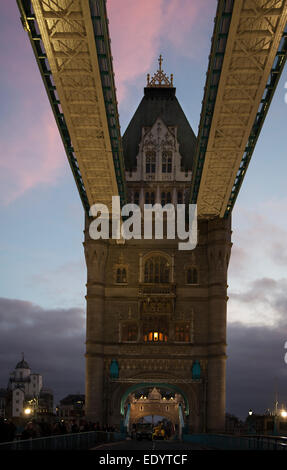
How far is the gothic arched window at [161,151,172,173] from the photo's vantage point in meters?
78.3

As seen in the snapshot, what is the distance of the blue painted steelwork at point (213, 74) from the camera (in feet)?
129

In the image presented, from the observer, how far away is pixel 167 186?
77.2m

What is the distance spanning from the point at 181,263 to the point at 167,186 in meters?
8.40

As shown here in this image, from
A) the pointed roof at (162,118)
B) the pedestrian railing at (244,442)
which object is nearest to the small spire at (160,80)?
the pointed roof at (162,118)

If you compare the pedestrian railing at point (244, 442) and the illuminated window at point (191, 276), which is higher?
the illuminated window at point (191, 276)

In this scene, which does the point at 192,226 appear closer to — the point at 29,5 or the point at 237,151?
the point at 237,151

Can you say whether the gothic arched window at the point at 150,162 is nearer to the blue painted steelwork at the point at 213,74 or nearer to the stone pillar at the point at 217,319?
the stone pillar at the point at 217,319

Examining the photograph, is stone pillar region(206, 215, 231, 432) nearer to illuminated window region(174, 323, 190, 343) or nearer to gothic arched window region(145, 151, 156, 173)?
illuminated window region(174, 323, 190, 343)

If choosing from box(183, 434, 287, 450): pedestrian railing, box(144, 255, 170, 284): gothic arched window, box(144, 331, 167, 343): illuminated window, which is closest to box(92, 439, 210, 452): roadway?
box(183, 434, 287, 450): pedestrian railing

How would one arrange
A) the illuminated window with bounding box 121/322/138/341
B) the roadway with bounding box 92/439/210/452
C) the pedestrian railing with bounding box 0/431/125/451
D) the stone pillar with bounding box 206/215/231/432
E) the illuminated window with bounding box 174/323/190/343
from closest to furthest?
the pedestrian railing with bounding box 0/431/125/451 < the roadway with bounding box 92/439/210/452 < the stone pillar with bounding box 206/215/231/432 < the illuminated window with bounding box 174/323/190/343 < the illuminated window with bounding box 121/322/138/341

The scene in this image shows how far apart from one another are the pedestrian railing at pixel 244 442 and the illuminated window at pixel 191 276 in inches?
774

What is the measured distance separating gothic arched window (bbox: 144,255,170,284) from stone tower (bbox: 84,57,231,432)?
0.33 ft

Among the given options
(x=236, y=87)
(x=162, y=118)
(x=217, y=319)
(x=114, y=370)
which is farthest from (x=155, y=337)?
(x=236, y=87)

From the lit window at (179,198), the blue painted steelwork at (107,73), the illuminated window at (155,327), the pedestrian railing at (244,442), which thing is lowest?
the pedestrian railing at (244,442)
